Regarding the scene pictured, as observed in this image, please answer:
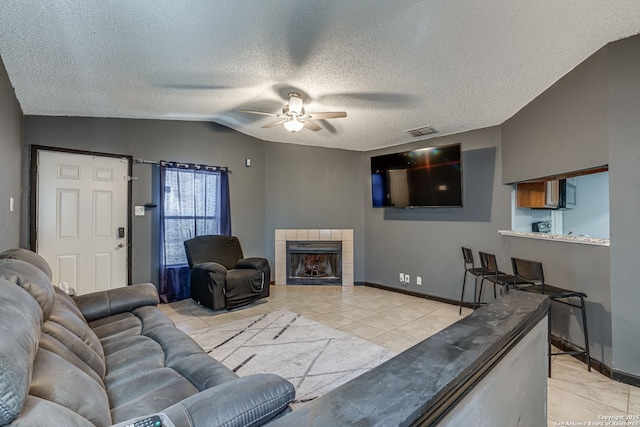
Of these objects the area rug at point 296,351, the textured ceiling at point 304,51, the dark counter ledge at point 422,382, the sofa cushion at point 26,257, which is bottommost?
the area rug at point 296,351

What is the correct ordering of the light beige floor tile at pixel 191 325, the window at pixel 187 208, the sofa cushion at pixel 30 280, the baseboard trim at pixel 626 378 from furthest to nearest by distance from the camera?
1. the window at pixel 187 208
2. the light beige floor tile at pixel 191 325
3. the baseboard trim at pixel 626 378
4. the sofa cushion at pixel 30 280

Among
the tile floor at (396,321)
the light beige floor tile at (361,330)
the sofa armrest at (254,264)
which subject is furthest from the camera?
the sofa armrest at (254,264)

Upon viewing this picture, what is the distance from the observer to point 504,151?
3717 mm

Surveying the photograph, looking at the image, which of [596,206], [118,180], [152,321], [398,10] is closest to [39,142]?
[118,180]

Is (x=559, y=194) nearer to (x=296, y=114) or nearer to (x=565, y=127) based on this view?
(x=565, y=127)

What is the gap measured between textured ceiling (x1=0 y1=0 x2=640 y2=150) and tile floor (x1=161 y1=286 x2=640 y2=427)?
2.47 m

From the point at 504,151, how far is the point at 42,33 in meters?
4.48

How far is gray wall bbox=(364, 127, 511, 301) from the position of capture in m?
3.87

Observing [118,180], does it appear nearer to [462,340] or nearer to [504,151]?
[462,340]

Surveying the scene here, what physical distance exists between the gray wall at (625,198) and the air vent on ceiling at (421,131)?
1.95m

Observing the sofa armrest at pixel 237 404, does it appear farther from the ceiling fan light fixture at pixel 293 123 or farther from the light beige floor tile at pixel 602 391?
the ceiling fan light fixture at pixel 293 123

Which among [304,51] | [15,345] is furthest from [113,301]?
[304,51]

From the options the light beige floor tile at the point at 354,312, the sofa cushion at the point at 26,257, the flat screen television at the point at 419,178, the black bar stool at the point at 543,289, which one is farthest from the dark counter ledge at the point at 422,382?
the flat screen television at the point at 419,178

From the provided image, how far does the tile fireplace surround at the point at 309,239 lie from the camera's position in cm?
523
